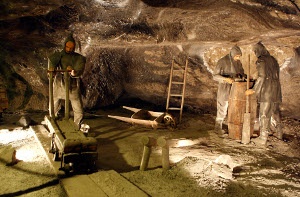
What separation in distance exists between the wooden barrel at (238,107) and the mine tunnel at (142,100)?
24 millimetres

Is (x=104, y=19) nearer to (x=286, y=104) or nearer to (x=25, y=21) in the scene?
(x=25, y=21)

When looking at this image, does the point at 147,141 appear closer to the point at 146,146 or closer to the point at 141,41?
the point at 146,146

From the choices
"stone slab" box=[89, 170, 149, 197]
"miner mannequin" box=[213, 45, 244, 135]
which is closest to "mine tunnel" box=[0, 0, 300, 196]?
"stone slab" box=[89, 170, 149, 197]

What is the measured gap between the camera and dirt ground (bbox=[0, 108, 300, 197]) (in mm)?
3678

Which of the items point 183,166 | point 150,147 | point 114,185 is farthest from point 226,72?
point 114,185

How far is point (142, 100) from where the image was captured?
38.9ft

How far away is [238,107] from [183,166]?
7.88 ft

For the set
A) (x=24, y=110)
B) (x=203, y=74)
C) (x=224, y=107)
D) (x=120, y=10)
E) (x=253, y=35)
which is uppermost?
(x=120, y=10)

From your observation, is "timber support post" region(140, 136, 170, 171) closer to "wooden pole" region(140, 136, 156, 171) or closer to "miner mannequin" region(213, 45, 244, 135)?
"wooden pole" region(140, 136, 156, 171)

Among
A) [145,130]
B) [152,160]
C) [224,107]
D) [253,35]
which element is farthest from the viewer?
[145,130]

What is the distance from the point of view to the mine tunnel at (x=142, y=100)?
12.5 feet

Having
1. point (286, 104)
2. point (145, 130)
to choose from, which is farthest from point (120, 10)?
point (286, 104)

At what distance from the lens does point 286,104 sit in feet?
26.2

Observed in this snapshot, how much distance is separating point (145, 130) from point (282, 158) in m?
3.57
